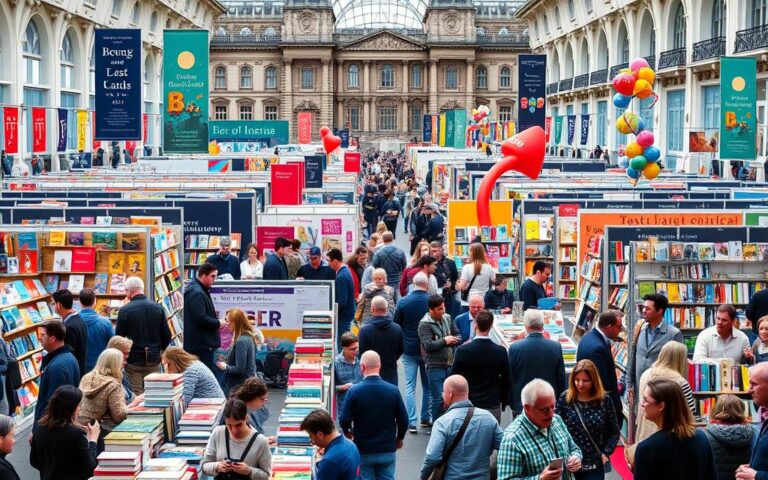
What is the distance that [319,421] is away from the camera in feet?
24.3

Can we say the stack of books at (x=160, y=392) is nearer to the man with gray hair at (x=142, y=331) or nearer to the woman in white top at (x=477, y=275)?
the man with gray hair at (x=142, y=331)

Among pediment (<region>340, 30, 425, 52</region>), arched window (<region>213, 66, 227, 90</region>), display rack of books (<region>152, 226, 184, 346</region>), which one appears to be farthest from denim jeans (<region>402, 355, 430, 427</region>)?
pediment (<region>340, 30, 425, 52</region>)

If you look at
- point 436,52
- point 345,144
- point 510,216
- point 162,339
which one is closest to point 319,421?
point 162,339

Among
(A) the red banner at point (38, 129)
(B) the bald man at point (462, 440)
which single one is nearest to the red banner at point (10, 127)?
(A) the red banner at point (38, 129)

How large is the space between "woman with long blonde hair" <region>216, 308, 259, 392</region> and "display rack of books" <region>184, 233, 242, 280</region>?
20.6ft

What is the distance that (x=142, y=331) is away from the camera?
11711mm

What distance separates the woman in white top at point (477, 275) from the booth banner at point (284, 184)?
29.0 feet

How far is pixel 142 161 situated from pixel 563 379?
26.9 m

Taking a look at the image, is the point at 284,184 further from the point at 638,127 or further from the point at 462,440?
the point at 462,440

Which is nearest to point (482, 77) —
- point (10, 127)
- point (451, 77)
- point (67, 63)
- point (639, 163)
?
point (451, 77)

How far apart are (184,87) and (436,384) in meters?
10.2

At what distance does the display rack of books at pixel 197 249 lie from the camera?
17.5m

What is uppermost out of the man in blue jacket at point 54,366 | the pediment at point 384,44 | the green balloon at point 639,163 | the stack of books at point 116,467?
the pediment at point 384,44

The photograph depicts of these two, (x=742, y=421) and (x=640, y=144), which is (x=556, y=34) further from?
(x=742, y=421)
